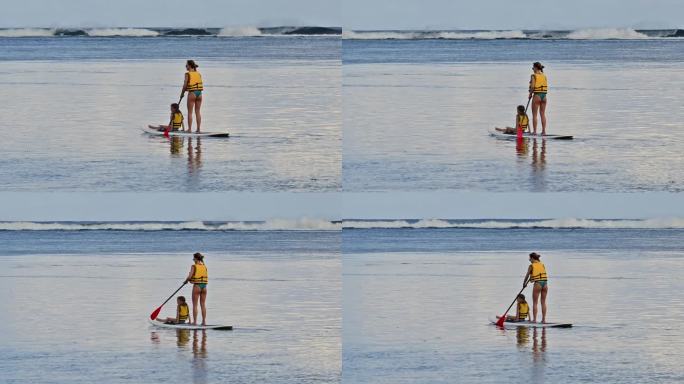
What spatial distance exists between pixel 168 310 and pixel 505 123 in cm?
575

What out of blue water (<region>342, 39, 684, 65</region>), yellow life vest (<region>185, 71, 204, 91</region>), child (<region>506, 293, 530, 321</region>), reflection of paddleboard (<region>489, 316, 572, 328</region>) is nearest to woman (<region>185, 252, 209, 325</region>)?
yellow life vest (<region>185, 71, 204, 91</region>)

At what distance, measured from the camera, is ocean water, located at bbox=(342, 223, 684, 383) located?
18812 millimetres

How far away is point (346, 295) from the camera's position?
23.2 m

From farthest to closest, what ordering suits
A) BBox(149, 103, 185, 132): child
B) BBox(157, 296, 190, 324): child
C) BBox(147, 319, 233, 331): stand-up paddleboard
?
BBox(149, 103, 185, 132): child, BBox(157, 296, 190, 324): child, BBox(147, 319, 233, 331): stand-up paddleboard

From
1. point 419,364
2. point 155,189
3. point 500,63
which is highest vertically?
point 500,63

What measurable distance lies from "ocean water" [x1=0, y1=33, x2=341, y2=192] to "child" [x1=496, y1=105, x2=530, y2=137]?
2.43 meters

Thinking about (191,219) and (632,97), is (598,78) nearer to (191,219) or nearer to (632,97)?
(632,97)

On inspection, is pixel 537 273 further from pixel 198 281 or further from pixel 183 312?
pixel 183 312

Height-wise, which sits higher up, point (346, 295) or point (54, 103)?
point (54, 103)

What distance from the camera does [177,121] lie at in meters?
21.8

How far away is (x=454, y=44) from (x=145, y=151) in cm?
1770

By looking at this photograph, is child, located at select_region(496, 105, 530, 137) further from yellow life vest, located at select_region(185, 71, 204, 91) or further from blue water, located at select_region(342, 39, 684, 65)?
blue water, located at select_region(342, 39, 684, 65)

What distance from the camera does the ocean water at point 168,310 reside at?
18672 millimetres

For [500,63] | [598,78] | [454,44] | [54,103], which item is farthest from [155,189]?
[454,44]
